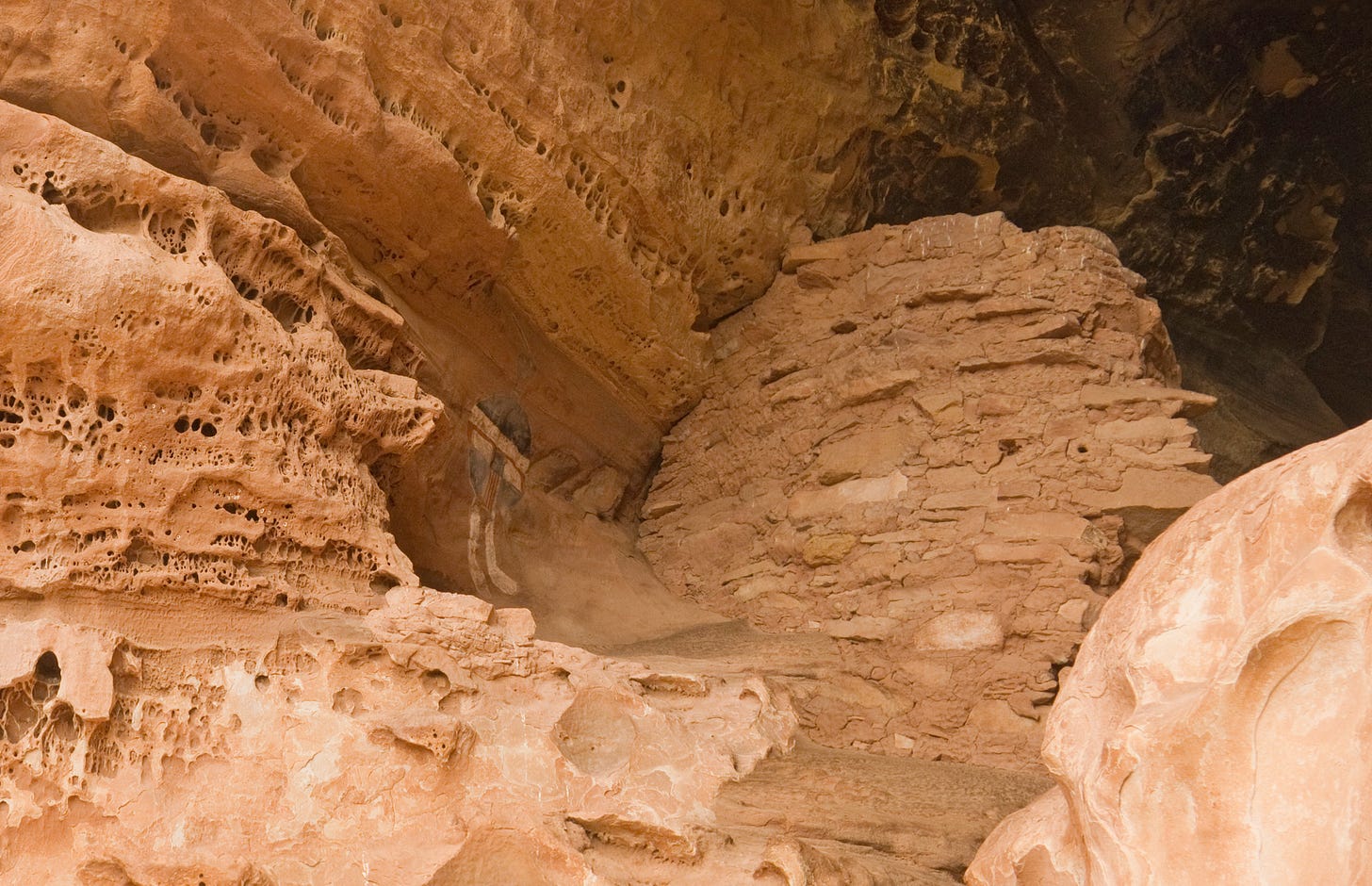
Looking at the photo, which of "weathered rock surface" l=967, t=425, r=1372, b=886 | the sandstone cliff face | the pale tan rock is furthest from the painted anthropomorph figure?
"weathered rock surface" l=967, t=425, r=1372, b=886

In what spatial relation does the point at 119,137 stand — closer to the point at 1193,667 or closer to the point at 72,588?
the point at 72,588

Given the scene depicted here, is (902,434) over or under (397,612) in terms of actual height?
over

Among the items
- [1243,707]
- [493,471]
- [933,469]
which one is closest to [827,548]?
[933,469]

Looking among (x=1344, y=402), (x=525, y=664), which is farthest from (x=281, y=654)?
(x=1344, y=402)

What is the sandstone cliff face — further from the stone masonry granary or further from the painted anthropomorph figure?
the painted anthropomorph figure

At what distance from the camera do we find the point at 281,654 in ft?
11.3

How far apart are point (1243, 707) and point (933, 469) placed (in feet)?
9.87

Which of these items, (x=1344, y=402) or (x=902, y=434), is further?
(x=1344, y=402)

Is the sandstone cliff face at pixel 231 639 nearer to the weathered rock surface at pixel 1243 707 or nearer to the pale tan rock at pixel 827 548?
the weathered rock surface at pixel 1243 707

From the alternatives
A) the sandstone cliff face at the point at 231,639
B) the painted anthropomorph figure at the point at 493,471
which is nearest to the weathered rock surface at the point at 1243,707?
the sandstone cliff face at the point at 231,639

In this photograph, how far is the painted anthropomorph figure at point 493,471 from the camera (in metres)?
4.94

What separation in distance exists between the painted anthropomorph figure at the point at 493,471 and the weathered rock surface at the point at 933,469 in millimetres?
1048

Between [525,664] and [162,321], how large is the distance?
150cm

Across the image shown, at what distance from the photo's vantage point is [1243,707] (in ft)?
7.91
